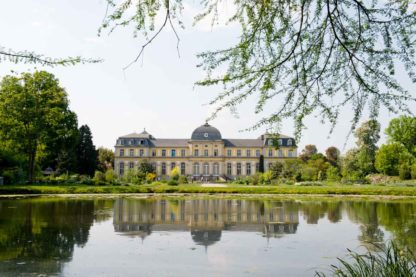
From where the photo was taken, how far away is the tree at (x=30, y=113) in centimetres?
2552

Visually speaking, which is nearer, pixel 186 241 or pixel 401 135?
pixel 186 241

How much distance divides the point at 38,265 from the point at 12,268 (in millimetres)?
325

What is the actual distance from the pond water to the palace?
4191 cm

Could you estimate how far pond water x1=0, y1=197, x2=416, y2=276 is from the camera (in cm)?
572

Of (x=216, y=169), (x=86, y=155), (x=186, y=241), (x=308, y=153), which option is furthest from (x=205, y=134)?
(x=186, y=241)

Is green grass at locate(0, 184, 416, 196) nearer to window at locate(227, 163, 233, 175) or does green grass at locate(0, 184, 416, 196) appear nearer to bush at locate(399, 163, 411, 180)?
bush at locate(399, 163, 411, 180)

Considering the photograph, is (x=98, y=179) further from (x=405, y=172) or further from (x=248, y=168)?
(x=248, y=168)

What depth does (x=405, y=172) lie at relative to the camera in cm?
3406

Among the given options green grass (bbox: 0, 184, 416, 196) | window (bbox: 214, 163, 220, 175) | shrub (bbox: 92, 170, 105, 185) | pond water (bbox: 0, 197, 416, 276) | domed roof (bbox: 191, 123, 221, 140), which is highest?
domed roof (bbox: 191, 123, 221, 140)

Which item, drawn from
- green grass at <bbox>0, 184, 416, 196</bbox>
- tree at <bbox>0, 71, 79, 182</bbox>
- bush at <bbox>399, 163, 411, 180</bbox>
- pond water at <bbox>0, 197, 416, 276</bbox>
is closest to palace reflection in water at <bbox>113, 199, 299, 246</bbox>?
pond water at <bbox>0, 197, 416, 276</bbox>

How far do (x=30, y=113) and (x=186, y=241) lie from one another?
70.1 ft

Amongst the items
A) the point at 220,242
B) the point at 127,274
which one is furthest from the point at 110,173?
the point at 127,274

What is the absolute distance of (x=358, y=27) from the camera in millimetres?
2811

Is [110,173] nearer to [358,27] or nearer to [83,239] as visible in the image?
[83,239]
